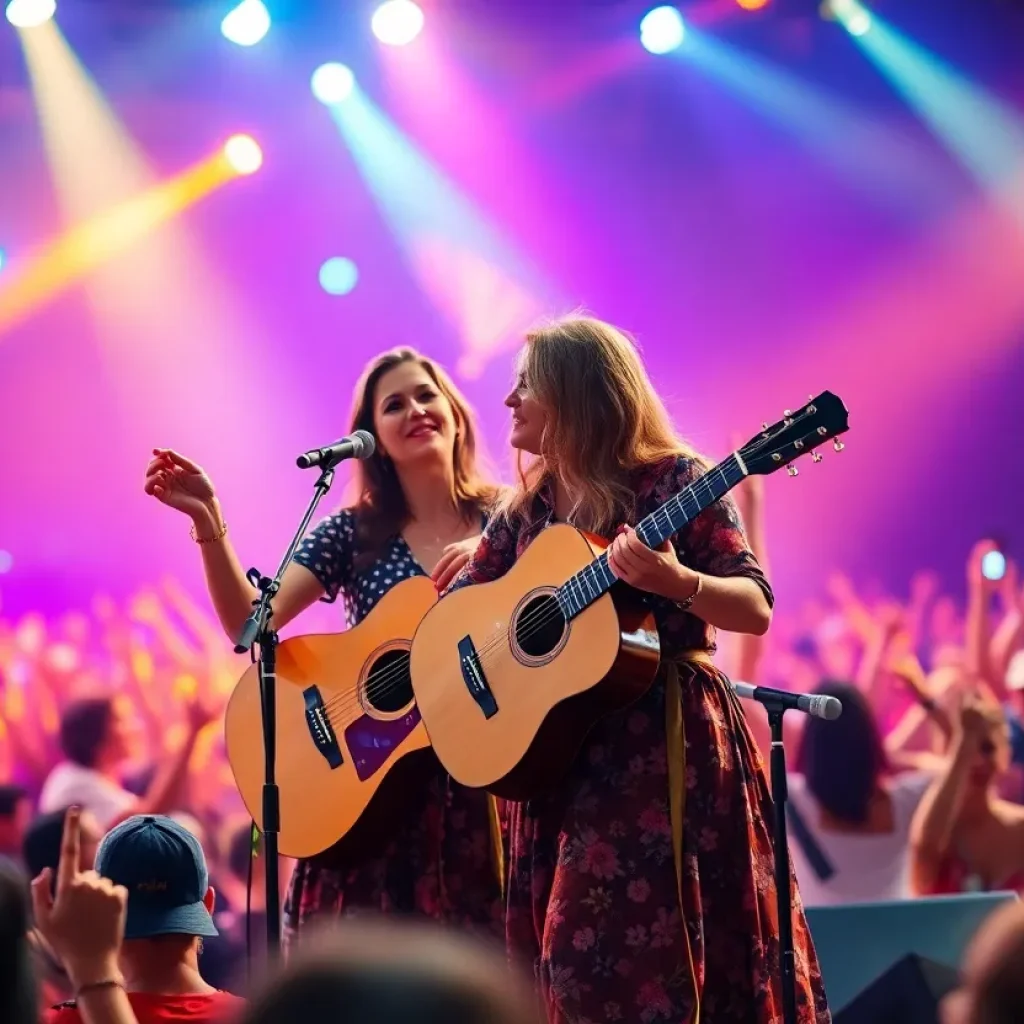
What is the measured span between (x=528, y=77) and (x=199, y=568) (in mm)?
2952

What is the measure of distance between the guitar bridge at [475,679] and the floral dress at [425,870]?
32 cm

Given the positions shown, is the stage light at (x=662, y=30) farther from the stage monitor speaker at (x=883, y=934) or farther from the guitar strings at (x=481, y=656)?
the guitar strings at (x=481, y=656)

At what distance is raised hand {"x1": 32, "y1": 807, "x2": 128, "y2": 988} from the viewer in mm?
1742

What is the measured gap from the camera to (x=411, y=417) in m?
3.69

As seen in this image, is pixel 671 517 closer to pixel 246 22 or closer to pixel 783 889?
pixel 783 889

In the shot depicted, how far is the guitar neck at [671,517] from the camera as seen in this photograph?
2.64 metres

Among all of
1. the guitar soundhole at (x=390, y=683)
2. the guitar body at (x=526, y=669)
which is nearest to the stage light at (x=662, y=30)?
the guitar soundhole at (x=390, y=683)

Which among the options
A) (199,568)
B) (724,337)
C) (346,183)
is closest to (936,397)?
(724,337)

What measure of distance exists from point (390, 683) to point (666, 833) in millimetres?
888

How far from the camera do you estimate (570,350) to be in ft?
9.97

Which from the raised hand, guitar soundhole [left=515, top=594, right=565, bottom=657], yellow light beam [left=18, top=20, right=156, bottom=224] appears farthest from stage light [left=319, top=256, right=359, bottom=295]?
the raised hand

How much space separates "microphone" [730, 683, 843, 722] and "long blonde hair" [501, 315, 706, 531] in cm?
41

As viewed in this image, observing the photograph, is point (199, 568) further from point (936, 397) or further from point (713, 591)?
point (713, 591)

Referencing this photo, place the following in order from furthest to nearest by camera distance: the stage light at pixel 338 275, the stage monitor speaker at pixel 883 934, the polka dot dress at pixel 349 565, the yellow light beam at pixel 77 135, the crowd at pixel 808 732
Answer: the stage light at pixel 338 275 < the yellow light beam at pixel 77 135 < the crowd at pixel 808 732 < the stage monitor speaker at pixel 883 934 < the polka dot dress at pixel 349 565
